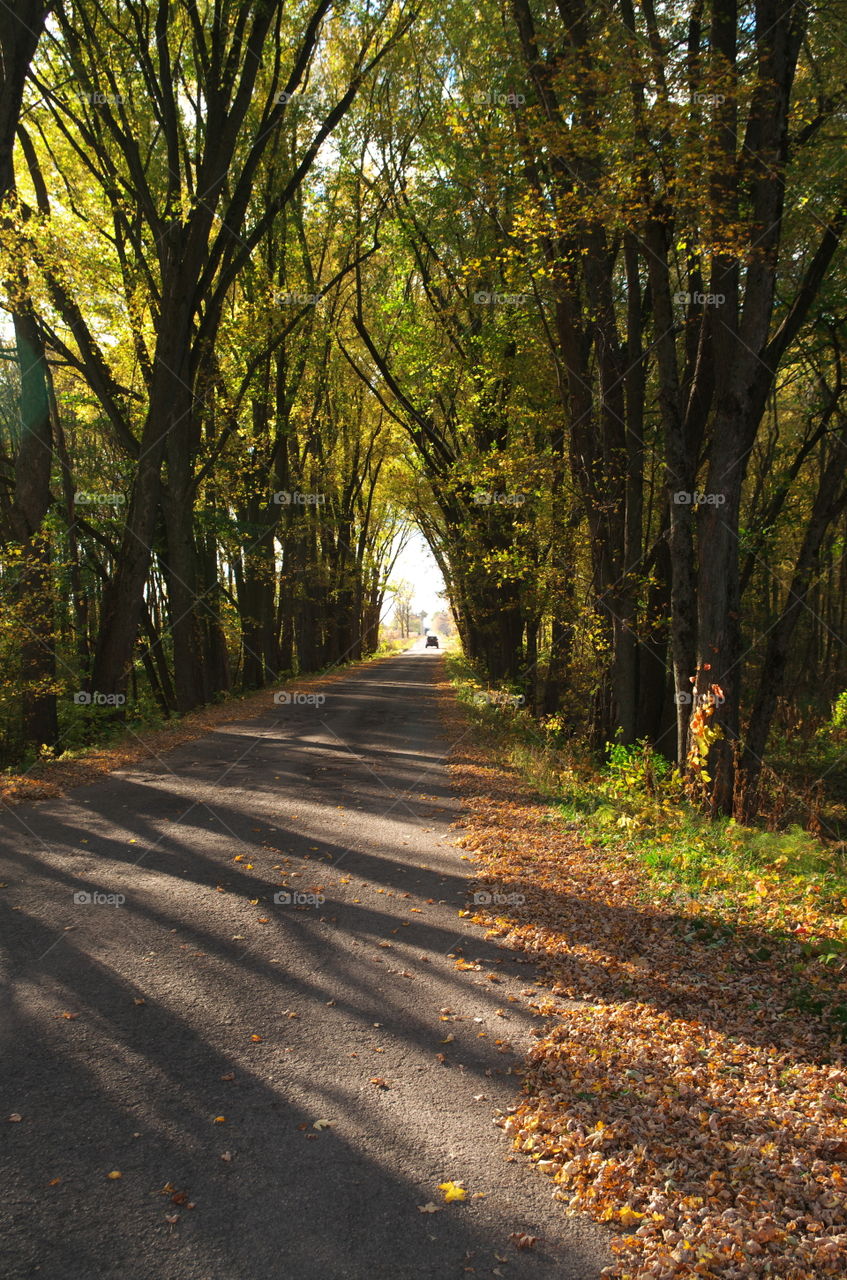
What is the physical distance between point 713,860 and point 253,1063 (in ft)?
15.4

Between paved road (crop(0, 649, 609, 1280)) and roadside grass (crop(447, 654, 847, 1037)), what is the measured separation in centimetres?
173

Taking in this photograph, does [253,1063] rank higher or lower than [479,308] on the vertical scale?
lower

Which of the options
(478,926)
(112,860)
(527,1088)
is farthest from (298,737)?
(527,1088)

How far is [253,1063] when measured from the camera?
4.20m

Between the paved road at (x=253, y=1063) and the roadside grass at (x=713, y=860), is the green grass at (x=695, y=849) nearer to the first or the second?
the roadside grass at (x=713, y=860)

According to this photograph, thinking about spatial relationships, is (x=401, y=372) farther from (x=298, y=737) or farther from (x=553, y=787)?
(x=553, y=787)

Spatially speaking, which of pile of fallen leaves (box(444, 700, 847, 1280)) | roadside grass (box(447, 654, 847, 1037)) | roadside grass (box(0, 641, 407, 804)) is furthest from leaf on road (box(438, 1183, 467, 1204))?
roadside grass (box(0, 641, 407, 804))

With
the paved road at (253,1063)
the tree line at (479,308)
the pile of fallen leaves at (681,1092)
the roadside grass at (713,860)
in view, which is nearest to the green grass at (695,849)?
the roadside grass at (713,860)

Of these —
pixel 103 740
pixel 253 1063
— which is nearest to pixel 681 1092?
pixel 253 1063

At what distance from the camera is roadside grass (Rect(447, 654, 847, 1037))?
18.5ft

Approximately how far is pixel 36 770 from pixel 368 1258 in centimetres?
952

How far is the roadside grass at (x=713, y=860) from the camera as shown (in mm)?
5629

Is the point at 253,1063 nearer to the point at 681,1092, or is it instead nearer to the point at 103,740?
the point at 681,1092

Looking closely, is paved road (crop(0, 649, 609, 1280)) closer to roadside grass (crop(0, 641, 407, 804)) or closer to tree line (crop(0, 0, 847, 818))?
roadside grass (crop(0, 641, 407, 804))
